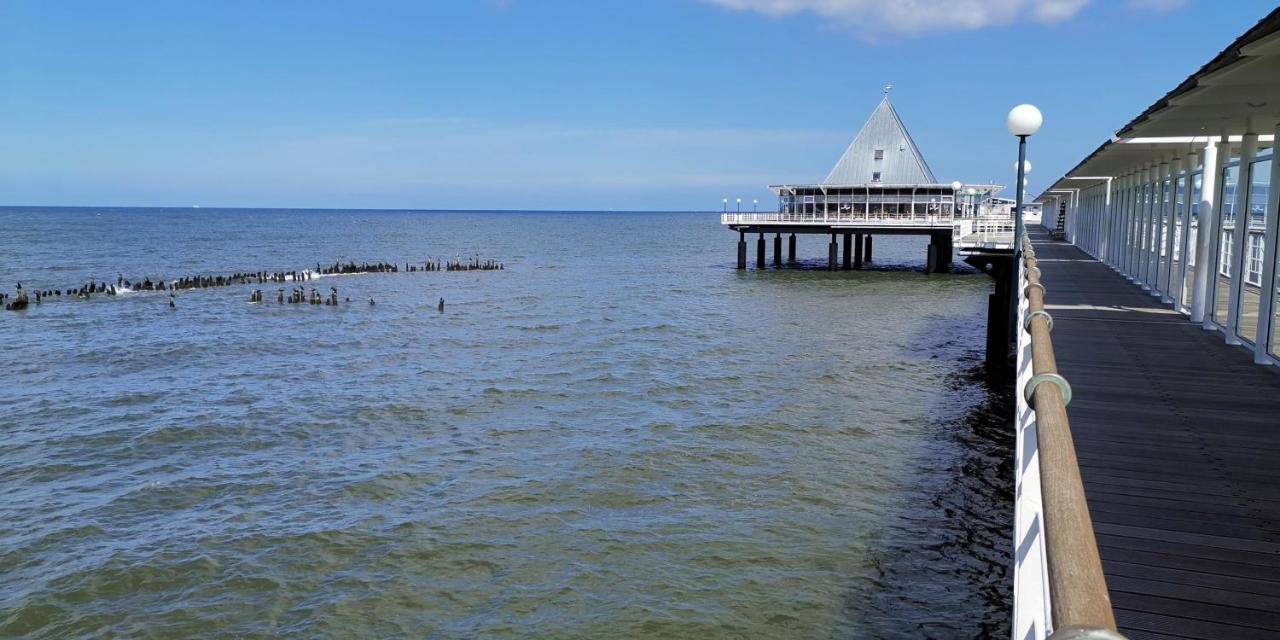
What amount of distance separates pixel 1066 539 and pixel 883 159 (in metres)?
58.6

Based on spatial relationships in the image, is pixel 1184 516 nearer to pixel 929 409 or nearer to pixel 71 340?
pixel 929 409

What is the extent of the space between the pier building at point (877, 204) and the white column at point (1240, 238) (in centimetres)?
3429

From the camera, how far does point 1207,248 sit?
12211mm

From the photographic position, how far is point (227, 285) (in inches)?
1638

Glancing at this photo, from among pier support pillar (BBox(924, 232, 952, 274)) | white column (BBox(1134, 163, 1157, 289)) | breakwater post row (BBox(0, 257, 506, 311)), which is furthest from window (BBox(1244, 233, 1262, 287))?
pier support pillar (BBox(924, 232, 952, 274))

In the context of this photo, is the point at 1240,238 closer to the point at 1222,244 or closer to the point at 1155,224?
the point at 1222,244

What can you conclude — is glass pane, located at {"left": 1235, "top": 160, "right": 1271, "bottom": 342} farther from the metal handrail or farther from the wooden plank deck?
the metal handrail

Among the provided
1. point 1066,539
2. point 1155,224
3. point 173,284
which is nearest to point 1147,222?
point 1155,224

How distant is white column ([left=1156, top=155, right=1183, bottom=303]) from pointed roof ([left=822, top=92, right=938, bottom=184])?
3998cm

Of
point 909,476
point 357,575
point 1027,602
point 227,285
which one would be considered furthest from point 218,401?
point 227,285

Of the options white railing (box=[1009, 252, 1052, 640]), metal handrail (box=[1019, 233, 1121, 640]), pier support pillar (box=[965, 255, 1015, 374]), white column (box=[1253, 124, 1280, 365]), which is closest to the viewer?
metal handrail (box=[1019, 233, 1121, 640])

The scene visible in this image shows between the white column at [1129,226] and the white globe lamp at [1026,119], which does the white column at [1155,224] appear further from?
the white globe lamp at [1026,119]

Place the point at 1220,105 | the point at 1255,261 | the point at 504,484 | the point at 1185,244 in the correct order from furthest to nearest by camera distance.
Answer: the point at 1255,261, the point at 1185,244, the point at 504,484, the point at 1220,105

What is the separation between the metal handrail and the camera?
153 cm
